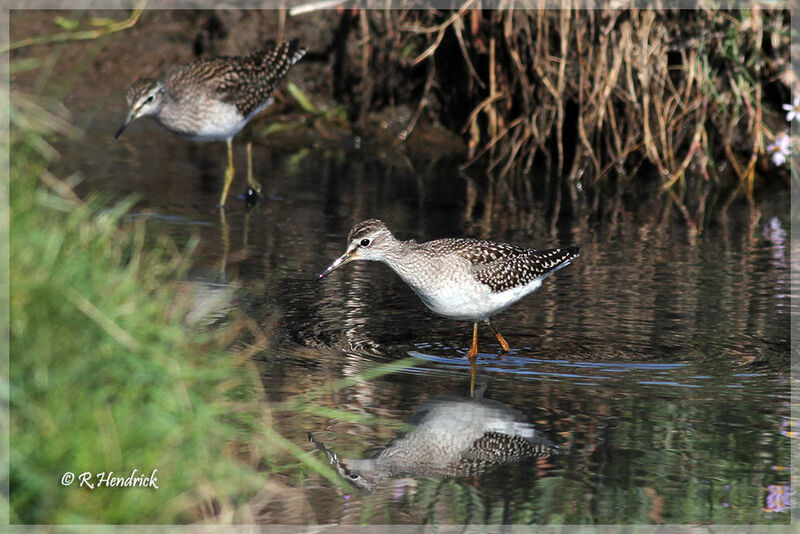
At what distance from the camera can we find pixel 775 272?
29.4ft

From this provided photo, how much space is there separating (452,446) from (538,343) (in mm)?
1810

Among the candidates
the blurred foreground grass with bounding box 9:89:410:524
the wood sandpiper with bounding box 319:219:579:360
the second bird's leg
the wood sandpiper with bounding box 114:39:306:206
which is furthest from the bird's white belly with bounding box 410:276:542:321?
the wood sandpiper with bounding box 114:39:306:206

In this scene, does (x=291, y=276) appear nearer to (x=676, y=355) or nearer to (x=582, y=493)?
(x=676, y=355)

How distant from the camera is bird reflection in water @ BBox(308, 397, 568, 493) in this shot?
5.35m

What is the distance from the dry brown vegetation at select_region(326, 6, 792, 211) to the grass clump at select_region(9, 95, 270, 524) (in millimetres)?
7340

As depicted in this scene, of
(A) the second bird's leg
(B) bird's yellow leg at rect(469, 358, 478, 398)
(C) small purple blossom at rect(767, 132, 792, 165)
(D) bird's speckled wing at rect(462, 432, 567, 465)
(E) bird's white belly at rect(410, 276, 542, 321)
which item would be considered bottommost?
(D) bird's speckled wing at rect(462, 432, 567, 465)

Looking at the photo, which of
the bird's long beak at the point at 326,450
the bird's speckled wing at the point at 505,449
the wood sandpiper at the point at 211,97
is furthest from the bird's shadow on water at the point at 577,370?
the wood sandpiper at the point at 211,97

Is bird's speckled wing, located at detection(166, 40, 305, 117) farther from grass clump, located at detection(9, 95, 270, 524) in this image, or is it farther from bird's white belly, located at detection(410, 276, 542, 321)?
grass clump, located at detection(9, 95, 270, 524)

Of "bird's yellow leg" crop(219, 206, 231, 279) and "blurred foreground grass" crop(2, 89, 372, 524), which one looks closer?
"blurred foreground grass" crop(2, 89, 372, 524)

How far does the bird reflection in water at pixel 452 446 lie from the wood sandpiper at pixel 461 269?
1.02 meters

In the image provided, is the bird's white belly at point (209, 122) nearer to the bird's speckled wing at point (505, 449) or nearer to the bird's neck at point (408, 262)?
the bird's neck at point (408, 262)

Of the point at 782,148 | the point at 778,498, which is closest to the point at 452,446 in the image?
the point at 778,498

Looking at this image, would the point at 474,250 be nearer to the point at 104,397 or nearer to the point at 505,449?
the point at 505,449

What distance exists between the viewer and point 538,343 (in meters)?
7.31
